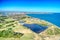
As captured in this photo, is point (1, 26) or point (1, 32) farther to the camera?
point (1, 26)

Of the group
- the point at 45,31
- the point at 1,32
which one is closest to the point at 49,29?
the point at 45,31

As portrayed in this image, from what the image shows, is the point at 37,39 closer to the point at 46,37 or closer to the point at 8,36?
the point at 46,37

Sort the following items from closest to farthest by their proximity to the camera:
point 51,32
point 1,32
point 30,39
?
point 30,39
point 1,32
point 51,32

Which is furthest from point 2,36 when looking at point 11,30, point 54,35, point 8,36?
point 54,35

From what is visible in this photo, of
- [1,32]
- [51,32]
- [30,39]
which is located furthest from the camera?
[51,32]

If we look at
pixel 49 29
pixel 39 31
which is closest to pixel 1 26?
pixel 39 31

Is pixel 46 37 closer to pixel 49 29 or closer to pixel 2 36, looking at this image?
pixel 49 29

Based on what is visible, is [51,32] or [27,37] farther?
[51,32]

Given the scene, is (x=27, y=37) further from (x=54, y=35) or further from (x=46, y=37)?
(x=54, y=35)
